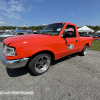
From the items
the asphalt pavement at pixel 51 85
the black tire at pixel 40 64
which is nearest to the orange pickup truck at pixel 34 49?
the black tire at pixel 40 64

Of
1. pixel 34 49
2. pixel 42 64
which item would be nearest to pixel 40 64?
pixel 42 64

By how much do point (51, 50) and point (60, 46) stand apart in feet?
1.43

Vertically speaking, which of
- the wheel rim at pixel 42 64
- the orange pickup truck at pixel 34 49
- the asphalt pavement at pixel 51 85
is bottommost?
the asphalt pavement at pixel 51 85

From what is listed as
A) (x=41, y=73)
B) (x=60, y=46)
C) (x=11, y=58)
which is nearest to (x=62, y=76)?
(x=41, y=73)

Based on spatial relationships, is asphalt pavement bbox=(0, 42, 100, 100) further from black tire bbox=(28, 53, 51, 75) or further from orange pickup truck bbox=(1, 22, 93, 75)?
orange pickup truck bbox=(1, 22, 93, 75)

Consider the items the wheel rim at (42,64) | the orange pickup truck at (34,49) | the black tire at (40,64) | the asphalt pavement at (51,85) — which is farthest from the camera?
the wheel rim at (42,64)

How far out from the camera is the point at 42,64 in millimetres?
2426

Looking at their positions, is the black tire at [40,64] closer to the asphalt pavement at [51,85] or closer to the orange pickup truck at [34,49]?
the orange pickup truck at [34,49]

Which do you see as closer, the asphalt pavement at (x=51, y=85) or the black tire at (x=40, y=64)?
the asphalt pavement at (x=51, y=85)

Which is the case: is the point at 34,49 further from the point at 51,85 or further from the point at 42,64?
the point at 51,85

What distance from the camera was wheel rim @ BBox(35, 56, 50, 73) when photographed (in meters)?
2.36

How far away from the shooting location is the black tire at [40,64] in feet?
6.85

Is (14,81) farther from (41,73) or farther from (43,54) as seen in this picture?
(43,54)

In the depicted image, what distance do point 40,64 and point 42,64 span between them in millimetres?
79
